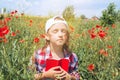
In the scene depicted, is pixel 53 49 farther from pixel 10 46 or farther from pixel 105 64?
pixel 105 64

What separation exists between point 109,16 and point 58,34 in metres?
11.3

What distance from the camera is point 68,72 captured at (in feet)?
11.1

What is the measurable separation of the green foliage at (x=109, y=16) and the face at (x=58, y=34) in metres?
10.7

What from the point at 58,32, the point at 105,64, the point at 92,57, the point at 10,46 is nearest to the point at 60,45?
the point at 58,32

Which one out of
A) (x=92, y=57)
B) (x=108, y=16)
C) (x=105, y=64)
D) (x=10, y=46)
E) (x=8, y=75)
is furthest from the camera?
(x=108, y=16)

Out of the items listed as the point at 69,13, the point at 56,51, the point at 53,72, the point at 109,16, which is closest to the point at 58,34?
the point at 56,51

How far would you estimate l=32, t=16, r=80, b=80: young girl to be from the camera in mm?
3238

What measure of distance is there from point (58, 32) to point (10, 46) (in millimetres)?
585

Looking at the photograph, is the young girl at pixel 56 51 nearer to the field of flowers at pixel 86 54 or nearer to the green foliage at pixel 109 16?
the field of flowers at pixel 86 54

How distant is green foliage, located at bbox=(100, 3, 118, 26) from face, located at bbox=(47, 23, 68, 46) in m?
10.7

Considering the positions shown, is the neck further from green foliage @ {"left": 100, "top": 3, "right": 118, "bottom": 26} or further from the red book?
green foliage @ {"left": 100, "top": 3, "right": 118, "bottom": 26}

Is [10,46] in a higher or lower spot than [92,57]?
higher

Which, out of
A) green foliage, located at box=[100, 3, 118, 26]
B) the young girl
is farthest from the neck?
green foliage, located at box=[100, 3, 118, 26]

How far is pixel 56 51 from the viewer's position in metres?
3.38
